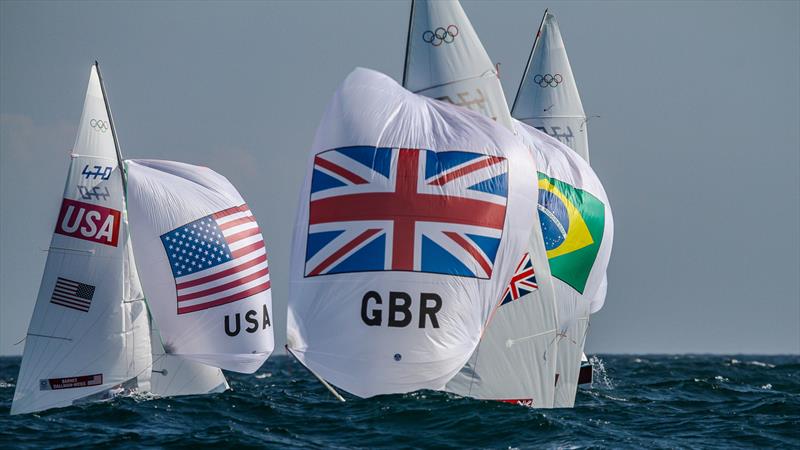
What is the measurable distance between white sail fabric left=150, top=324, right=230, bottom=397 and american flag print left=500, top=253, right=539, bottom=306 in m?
6.86

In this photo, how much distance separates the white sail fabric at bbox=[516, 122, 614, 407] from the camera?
22.1 meters

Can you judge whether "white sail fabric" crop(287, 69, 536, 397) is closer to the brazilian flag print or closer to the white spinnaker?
the brazilian flag print

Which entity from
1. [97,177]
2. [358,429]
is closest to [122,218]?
[97,177]

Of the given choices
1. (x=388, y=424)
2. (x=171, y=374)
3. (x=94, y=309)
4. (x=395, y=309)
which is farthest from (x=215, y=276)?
(x=395, y=309)

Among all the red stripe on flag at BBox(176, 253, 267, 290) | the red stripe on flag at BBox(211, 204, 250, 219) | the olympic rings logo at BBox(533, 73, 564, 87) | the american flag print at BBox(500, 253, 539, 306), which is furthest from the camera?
the olympic rings logo at BBox(533, 73, 564, 87)

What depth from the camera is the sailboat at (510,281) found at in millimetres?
19469

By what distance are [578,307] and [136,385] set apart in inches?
320

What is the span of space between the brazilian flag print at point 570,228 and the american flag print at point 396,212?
415 centimetres

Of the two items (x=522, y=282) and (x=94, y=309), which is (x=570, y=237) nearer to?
(x=522, y=282)

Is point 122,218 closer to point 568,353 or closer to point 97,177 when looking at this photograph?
point 97,177

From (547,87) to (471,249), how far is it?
13.1 m

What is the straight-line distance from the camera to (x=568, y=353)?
22.1m

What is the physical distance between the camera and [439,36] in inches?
768

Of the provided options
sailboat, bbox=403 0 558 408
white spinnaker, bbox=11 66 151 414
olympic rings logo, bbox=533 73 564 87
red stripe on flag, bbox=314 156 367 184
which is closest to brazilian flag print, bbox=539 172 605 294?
sailboat, bbox=403 0 558 408
